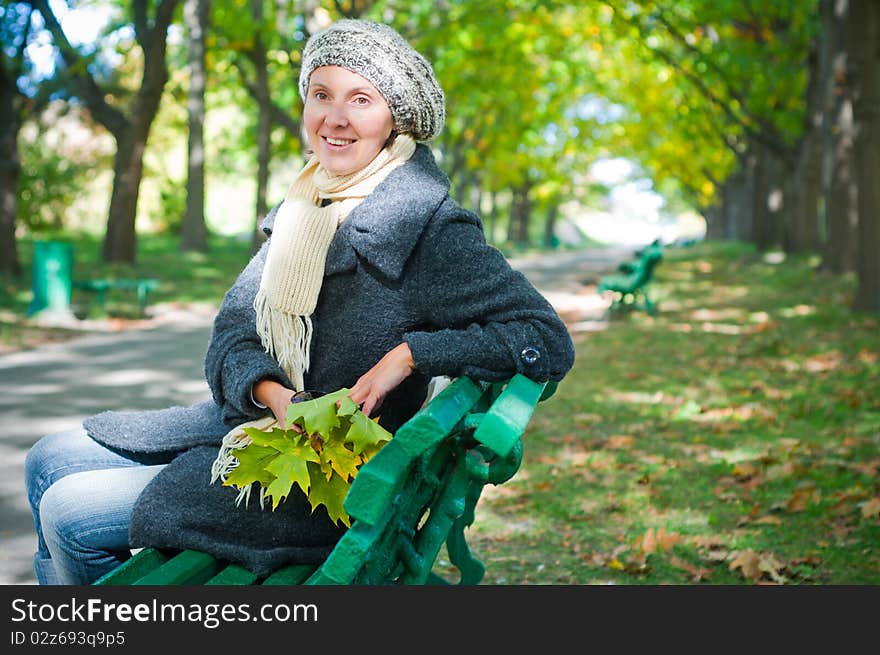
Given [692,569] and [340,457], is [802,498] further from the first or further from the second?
[340,457]

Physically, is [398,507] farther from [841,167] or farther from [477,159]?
[477,159]

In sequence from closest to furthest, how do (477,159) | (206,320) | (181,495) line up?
1. (181,495)
2. (206,320)
3. (477,159)

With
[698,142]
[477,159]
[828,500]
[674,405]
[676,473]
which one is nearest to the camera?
[828,500]

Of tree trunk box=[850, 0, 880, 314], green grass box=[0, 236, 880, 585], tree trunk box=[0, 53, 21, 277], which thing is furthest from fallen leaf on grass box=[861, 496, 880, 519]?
tree trunk box=[0, 53, 21, 277]

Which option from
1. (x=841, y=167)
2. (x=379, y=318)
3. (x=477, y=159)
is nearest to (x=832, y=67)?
(x=841, y=167)

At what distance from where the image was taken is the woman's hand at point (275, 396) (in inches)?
105

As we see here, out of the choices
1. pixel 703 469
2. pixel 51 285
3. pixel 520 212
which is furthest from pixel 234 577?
pixel 520 212

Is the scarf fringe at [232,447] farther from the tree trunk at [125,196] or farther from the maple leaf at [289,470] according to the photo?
the tree trunk at [125,196]

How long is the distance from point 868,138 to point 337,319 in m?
10.3

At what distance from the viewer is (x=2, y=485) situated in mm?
5602

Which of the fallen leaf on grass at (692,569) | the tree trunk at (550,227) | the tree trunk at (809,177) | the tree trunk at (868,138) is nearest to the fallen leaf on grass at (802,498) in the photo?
the fallen leaf on grass at (692,569)

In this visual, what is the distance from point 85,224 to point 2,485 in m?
32.0

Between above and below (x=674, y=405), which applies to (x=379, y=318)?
above

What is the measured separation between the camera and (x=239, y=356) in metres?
2.79
